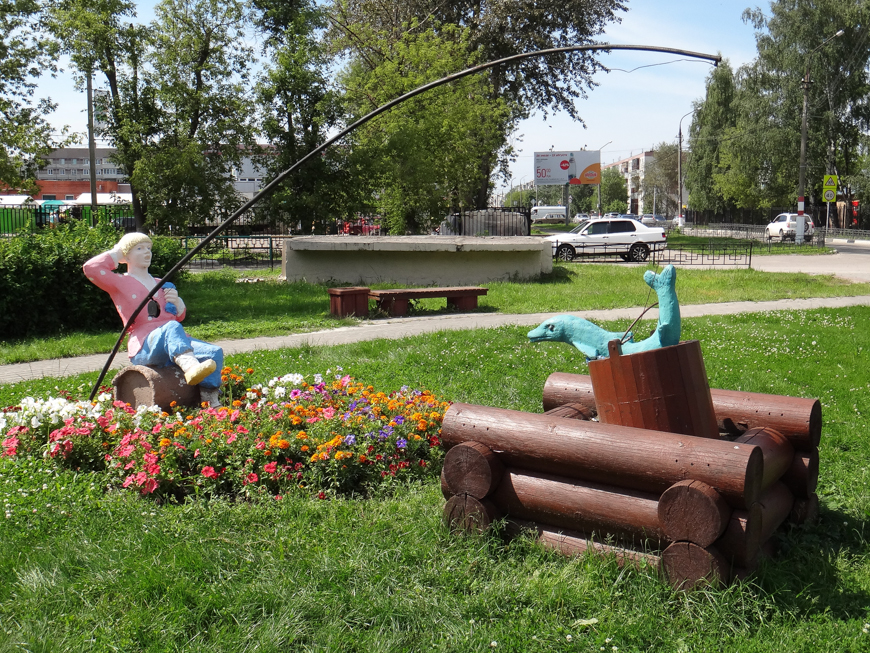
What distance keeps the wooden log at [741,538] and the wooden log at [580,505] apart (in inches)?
10.4

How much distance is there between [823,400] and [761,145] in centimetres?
4426

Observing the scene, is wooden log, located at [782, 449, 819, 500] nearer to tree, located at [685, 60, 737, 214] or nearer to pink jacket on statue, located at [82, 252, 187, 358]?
pink jacket on statue, located at [82, 252, 187, 358]

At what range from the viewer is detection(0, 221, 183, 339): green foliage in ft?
34.7

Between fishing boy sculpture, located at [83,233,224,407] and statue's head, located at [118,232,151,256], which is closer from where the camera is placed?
fishing boy sculpture, located at [83,233,224,407]

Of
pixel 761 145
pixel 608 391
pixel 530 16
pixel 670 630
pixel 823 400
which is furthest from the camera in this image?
pixel 761 145

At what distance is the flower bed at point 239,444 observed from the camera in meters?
4.60

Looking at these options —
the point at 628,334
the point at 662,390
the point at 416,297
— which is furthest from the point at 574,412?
the point at 416,297

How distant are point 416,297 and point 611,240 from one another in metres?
17.1

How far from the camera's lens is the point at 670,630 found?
3096 mm

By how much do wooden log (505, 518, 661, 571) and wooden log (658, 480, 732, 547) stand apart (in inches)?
9.4

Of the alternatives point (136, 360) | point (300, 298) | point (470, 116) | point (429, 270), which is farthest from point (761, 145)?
point (136, 360)

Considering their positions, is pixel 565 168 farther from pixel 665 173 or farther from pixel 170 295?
pixel 170 295

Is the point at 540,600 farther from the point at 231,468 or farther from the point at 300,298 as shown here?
the point at 300,298

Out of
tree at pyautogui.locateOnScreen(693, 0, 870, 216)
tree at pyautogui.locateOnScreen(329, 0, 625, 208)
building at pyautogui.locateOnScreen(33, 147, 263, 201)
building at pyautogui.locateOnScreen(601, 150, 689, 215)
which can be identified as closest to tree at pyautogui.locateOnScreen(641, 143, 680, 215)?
building at pyautogui.locateOnScreen(601, 150, 689, 215)
